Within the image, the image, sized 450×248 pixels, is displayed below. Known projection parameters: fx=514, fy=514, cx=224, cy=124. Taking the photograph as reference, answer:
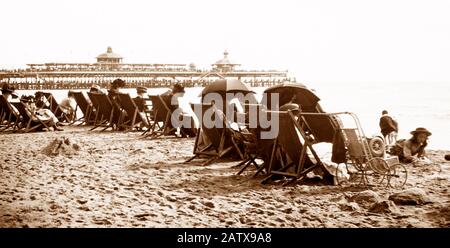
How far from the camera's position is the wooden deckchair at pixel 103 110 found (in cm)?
1288

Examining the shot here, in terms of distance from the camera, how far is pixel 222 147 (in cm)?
777

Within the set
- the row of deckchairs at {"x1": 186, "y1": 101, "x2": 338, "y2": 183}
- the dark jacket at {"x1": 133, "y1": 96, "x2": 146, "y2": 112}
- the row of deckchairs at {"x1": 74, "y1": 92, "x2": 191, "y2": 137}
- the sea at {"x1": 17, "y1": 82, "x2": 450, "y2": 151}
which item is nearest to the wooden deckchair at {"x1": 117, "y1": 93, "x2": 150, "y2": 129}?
the row of deckchairs at {"x1": 74, "y1": 92, "x2": 191, "y2": 137}

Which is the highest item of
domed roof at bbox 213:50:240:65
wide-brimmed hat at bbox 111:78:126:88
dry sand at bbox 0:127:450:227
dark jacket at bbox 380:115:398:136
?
domed roof at bbox 213:50:240:65

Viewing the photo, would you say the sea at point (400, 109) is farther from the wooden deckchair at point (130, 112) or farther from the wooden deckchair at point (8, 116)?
the wooden deckchair at point (8, 116)

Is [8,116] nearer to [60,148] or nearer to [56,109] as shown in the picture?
[56,109]

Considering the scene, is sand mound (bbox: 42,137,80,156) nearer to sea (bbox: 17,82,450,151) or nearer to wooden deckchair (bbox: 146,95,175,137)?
sea (bbox: 17,82,450,151)

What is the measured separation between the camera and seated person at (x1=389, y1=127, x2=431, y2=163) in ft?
27.3

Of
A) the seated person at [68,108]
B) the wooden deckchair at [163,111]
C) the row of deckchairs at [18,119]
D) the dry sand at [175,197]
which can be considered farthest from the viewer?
the seated person at [68,108]

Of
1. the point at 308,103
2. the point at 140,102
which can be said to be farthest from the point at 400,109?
the point at 308,103

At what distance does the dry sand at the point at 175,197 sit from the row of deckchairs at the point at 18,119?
4030 mm

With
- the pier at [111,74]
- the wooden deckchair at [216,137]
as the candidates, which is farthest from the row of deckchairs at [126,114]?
the pier at [111,74]

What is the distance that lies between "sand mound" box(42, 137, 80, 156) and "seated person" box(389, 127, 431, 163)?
5380 millimetres

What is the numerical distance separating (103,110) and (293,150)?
318 inches

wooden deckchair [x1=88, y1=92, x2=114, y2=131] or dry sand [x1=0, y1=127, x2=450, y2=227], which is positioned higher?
wooden deckchair [x1=88, y1=92, x2=114, y2=131]
